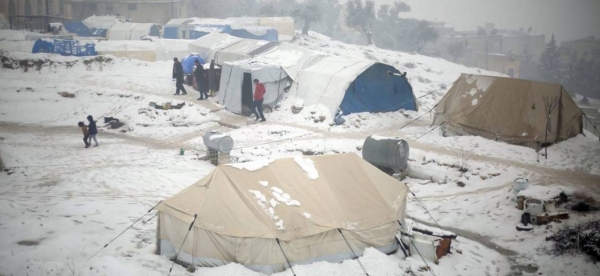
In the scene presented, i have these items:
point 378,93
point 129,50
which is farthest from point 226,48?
point 378,93

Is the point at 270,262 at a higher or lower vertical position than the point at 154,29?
lower

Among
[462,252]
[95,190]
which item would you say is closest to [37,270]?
[95,190]

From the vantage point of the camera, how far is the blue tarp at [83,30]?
42812 millimetres


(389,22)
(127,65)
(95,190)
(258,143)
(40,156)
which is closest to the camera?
(95,190)

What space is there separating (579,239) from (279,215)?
19.3 feet

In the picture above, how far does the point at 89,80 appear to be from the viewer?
24.6 metres

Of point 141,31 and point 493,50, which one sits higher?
point 141,31

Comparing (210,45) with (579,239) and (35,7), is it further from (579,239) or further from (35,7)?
(35,7)

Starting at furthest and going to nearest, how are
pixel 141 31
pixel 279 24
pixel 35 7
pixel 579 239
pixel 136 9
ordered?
pixel 136 9 < pixel 35 7 < pixel 279 24 < pixel 141 31 < pixel 579 239

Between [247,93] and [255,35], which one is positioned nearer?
[247,93]

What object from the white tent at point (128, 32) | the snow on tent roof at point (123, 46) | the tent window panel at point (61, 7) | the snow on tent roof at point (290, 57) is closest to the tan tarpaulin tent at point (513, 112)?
the snow on tent roof at point (290, 57)

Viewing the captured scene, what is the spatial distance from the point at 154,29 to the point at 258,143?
30.5 meters

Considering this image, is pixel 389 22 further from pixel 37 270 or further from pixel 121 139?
pixel 37 270

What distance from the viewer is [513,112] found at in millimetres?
16969
